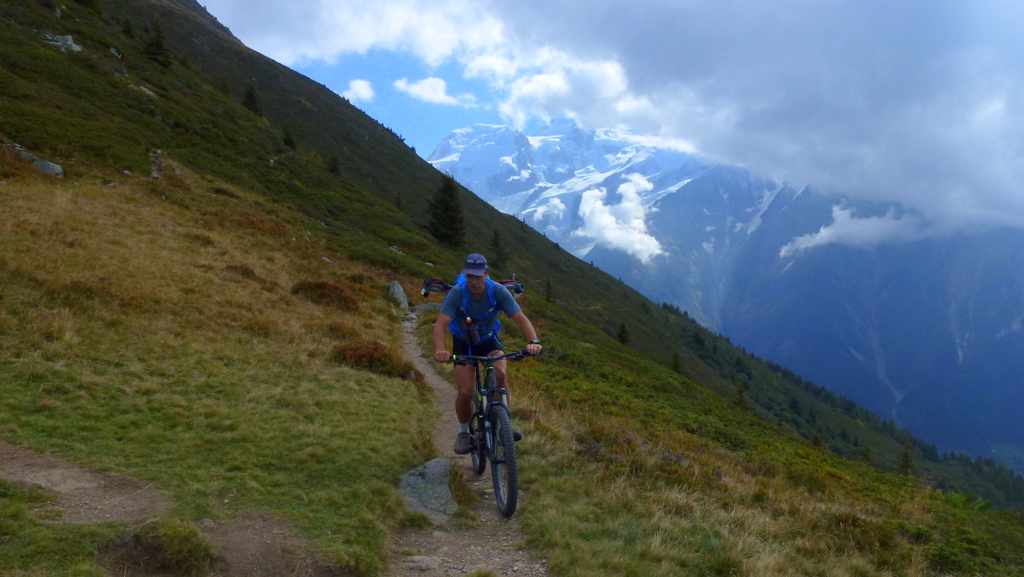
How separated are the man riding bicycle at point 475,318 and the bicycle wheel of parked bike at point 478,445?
1.62 ft

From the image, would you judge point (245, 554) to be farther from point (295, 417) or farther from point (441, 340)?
point (295, 417)

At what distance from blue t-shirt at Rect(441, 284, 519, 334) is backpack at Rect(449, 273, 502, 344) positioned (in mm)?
32

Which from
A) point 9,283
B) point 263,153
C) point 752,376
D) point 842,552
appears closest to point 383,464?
point 842,552

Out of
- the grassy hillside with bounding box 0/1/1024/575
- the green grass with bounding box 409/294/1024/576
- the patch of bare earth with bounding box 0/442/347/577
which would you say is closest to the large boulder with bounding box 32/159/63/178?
the grassy hillside with bounding box 0/1/1024/575

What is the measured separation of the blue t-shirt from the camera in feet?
28.1

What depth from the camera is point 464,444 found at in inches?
364

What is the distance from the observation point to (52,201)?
22.5m

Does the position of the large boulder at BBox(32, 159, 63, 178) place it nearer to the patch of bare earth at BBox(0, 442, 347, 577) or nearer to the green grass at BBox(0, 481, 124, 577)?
the patch of bare earth at BBox(0, 442, 347, 577)

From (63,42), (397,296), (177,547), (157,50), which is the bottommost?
(177,547)

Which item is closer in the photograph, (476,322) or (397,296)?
(476,322)

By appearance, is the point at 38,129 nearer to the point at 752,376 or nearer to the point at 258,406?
the point at 258,406

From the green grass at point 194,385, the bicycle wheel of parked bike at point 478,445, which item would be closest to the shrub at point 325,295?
the green grass at point 194,385

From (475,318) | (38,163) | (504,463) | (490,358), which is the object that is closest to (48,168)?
(38,163)

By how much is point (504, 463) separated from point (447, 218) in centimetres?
6556
